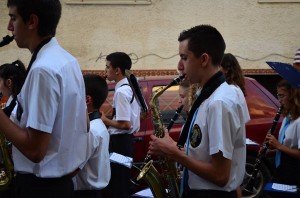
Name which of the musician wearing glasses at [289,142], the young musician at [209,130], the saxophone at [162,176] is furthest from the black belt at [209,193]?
the musician wearing glasses at [289,142]

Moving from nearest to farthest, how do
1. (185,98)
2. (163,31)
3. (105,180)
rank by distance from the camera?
(105,180) < (185,98) < (163,31)

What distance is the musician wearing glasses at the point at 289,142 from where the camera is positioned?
4.47 m

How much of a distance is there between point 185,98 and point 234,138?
1.56m

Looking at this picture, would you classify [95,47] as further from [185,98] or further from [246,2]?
[185,98]

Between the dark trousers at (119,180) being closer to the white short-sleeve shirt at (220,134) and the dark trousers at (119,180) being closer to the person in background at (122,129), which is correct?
the person in background at (122,129)

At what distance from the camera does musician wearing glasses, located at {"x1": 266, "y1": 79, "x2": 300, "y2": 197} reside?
14.7 ft

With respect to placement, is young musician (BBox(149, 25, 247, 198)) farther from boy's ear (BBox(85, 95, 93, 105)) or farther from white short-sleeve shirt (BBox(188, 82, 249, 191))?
boy's ear (BBox(85, 95, 93, 105))

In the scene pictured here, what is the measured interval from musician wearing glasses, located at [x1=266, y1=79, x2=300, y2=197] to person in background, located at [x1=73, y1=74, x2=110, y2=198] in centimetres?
165

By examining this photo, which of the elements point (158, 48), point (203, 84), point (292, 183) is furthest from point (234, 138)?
point (158, 48)

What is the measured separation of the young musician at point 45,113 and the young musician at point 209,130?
Result: 0.61 metres

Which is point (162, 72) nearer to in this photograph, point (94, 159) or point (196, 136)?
point (94, 159)

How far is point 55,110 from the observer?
2.31m

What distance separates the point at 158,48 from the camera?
12391 millimetres

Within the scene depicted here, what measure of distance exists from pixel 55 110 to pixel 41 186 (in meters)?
0.39
